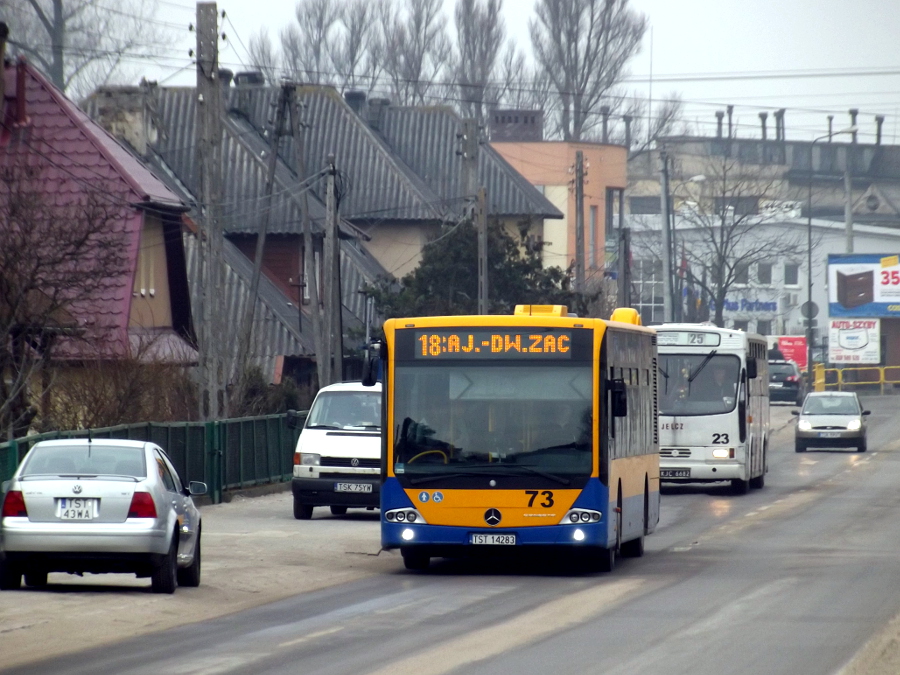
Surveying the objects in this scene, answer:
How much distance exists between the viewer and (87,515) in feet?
44.3

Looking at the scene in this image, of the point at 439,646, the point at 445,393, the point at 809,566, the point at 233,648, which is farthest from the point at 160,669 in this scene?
the point at 809,566

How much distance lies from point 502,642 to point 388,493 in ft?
16.3

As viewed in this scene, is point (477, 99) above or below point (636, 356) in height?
above

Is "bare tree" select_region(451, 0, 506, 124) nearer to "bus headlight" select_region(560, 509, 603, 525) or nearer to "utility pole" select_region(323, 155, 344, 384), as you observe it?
"utility pole" select_region(323, 155, 344, 384)

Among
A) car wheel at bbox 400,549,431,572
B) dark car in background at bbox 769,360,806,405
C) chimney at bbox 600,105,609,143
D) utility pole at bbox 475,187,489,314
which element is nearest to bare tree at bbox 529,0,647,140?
chimney at bbox 600,105,609,143

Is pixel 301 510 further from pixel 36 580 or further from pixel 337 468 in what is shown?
pixel 36 580

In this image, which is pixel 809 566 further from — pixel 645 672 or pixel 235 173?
pixel 235 173

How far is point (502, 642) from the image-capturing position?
11.3 metres

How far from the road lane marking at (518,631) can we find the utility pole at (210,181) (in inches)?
547

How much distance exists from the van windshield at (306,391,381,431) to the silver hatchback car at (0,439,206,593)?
10.9m

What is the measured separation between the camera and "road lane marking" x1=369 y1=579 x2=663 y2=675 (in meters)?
10.2

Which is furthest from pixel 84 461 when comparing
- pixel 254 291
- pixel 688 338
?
pixel 254 291

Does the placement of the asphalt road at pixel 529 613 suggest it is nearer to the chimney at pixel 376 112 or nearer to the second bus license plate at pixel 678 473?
the second bus license plate at pixel 678 473

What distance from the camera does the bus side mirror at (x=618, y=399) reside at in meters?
16.3
